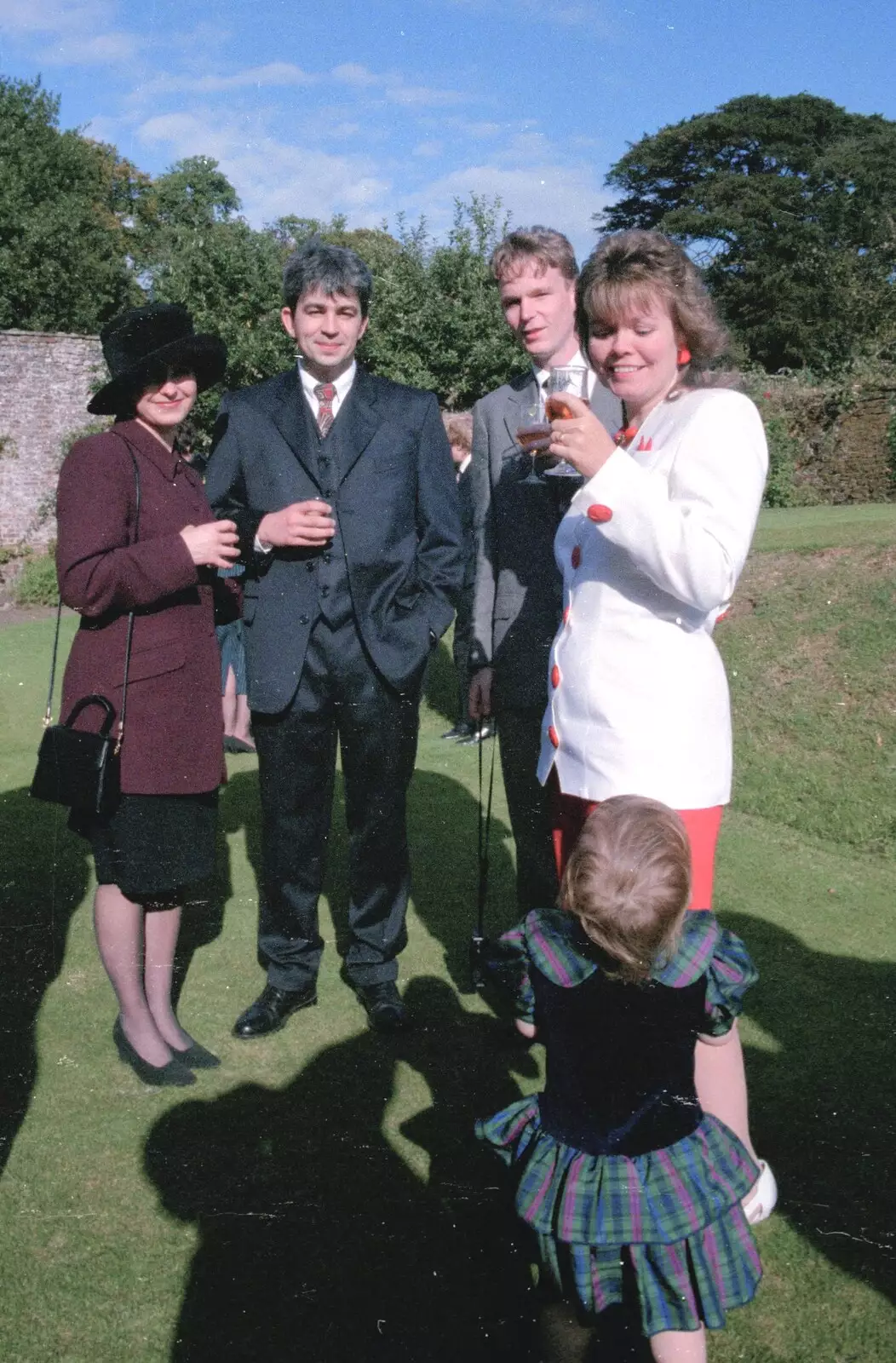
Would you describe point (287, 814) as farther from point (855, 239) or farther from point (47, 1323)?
point (855, 239)

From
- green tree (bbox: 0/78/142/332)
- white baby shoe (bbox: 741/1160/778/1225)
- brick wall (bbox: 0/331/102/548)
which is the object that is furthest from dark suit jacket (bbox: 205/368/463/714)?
green tree (bbox: 0/78/142/332)

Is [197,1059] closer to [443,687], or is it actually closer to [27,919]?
[27,919]

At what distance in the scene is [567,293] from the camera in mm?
3674

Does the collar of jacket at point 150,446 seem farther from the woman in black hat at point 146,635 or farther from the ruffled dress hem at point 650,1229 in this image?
the ruffled dress hem at point 650,1229

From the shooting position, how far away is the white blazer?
2.35 m

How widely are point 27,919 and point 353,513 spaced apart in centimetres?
247

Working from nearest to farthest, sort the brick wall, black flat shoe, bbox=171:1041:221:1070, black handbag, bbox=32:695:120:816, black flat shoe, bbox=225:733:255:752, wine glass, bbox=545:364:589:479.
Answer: wine glass, bbox=545:364:589:479
black handbag, bbox=32:695:120:816
black flat shoe, bbox=171:1041:221:1070
black flat shoe, bbox=225:733:255:752
the brick wall

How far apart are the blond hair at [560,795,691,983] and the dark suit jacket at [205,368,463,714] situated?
1.78 metres

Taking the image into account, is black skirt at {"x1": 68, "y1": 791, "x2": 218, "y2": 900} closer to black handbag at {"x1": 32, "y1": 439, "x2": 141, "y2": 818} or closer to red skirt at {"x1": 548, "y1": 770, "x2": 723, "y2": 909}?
black handbag at {"x1": 32, "y1": 439, "x2": 141, "y2": 818}

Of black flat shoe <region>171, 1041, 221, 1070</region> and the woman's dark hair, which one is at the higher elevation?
the woman's dark hair

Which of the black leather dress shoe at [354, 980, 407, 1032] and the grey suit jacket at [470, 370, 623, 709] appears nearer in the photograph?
the grey suit jacket at [470, 370, 623, 709]

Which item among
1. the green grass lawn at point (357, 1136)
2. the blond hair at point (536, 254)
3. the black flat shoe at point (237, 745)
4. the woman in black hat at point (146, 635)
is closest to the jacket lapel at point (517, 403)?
the blond hair at point (536, 254)

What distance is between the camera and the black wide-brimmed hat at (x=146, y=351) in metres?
3.37

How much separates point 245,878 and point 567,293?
324 centimetres
